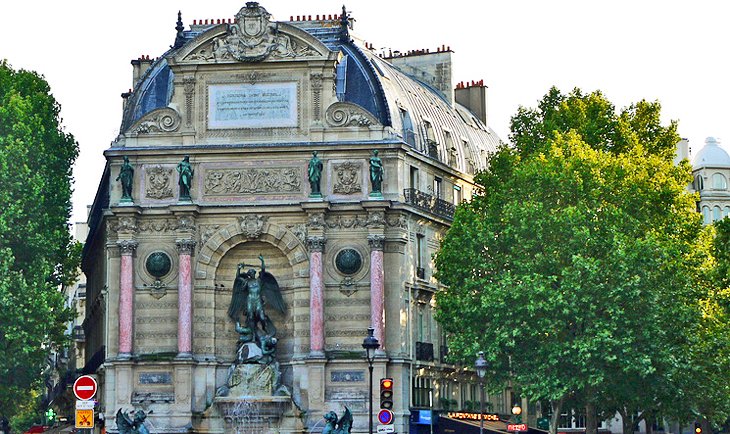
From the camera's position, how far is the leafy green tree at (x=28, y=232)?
74.8m

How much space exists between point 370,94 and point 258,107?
16.3 ft

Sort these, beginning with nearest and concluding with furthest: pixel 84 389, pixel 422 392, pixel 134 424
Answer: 1. pixel 84 389
2. pixel 134 424
3. pixel 422 392

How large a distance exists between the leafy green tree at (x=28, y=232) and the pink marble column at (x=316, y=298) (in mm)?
11213

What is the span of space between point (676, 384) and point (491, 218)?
406 inches

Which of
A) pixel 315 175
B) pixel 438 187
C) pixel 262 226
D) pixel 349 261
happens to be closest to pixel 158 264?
pixel 262 226

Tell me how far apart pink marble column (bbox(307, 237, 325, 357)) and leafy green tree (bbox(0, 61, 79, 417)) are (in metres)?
11.2

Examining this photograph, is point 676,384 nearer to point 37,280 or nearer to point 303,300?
point 303,300

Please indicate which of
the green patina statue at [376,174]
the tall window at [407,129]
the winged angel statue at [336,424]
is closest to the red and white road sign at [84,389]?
the winged angel statue at [336,424]

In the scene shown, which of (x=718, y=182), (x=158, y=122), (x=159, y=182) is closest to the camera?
(x=159, y=182)

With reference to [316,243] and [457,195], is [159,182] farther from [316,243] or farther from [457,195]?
[457,195]

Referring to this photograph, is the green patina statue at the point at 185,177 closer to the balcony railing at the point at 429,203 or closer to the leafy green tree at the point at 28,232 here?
the leafy green tree at the point at 28,232

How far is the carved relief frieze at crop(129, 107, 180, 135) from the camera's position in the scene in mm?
76875

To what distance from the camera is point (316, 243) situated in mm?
75125

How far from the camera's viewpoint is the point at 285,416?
73938 millimetres
